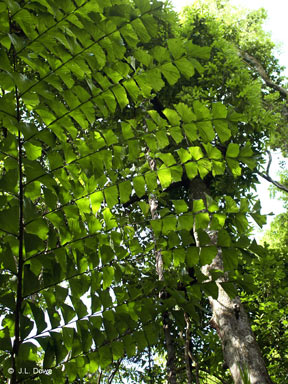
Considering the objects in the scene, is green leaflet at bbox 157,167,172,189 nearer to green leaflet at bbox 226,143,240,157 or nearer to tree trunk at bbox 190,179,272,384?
green leaflet at bbox 226,143,240,157

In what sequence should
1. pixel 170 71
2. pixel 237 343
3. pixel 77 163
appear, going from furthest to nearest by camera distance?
pixel 237 343 → pixel 77 163 → pixel 170 71

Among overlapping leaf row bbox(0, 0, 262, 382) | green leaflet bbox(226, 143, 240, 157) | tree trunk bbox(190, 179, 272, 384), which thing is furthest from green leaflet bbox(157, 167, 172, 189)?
tree trunk bbox(190, 179, 272, 384)

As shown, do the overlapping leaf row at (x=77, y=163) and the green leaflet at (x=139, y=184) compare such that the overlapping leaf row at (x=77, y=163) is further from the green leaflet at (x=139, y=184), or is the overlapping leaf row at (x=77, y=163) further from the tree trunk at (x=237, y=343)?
the tree trunk at (x=237, y=343)

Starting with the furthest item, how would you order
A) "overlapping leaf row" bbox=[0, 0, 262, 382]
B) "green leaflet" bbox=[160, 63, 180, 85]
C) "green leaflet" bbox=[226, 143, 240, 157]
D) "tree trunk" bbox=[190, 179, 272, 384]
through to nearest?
1. "tree trunk" bbox=[190, 179, 272, 384]
2. "green leaflet" bbox=[226, 143, 240, 157]
3. "green leaflet" bbox=[160, 63, 180, 85]
4. "overlapping leaf row" bbox=[0, 0, 262, 382]

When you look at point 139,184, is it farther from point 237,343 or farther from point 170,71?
point 237,343

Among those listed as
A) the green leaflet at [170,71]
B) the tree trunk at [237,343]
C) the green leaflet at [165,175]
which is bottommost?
the tree trunk at [237,343]

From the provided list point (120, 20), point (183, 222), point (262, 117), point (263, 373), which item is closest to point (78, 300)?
point (183, 222)

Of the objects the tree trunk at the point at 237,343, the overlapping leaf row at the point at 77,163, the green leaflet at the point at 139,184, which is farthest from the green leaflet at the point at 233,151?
the tree trunk at the point at 237,343

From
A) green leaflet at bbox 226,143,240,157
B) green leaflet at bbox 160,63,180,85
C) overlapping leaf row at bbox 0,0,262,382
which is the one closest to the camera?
overlapping leaf row at bbox 0,0,262,382

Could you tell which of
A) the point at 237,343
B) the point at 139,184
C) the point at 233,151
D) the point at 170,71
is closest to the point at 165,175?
the point at 139,184

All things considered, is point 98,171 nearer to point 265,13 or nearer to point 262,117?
point 262,117

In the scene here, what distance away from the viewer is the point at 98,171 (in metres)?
1.14

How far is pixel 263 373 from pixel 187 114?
3375mm

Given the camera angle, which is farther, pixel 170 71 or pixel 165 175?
pixel 165 175
